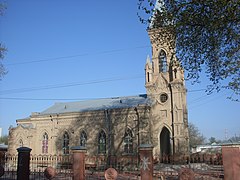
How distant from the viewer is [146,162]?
11688mm

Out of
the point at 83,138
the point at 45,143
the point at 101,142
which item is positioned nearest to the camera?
the point at 101,142

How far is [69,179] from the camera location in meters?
16.2

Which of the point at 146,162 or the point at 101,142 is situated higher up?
the point at 101,142

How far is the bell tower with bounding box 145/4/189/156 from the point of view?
92.1 feet

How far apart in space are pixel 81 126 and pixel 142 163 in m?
20.1

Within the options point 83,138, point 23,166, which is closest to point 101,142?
point 83,138

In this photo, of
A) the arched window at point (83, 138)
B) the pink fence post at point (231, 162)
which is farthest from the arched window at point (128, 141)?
the pink fence post at point (231, 162)

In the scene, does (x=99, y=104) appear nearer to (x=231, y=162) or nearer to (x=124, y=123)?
(x=124, y=123)

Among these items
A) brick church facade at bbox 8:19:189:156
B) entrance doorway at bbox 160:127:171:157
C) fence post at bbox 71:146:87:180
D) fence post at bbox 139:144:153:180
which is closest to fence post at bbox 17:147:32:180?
fence post at bbox 71:146:87:180

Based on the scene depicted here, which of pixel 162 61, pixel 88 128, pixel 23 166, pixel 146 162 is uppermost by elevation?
pixel 162 61

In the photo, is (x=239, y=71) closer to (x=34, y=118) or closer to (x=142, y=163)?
(x=142, y=163)

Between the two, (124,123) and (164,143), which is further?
(164,143)

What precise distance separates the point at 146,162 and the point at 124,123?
17.1 metres

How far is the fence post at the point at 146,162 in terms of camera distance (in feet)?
38.0
